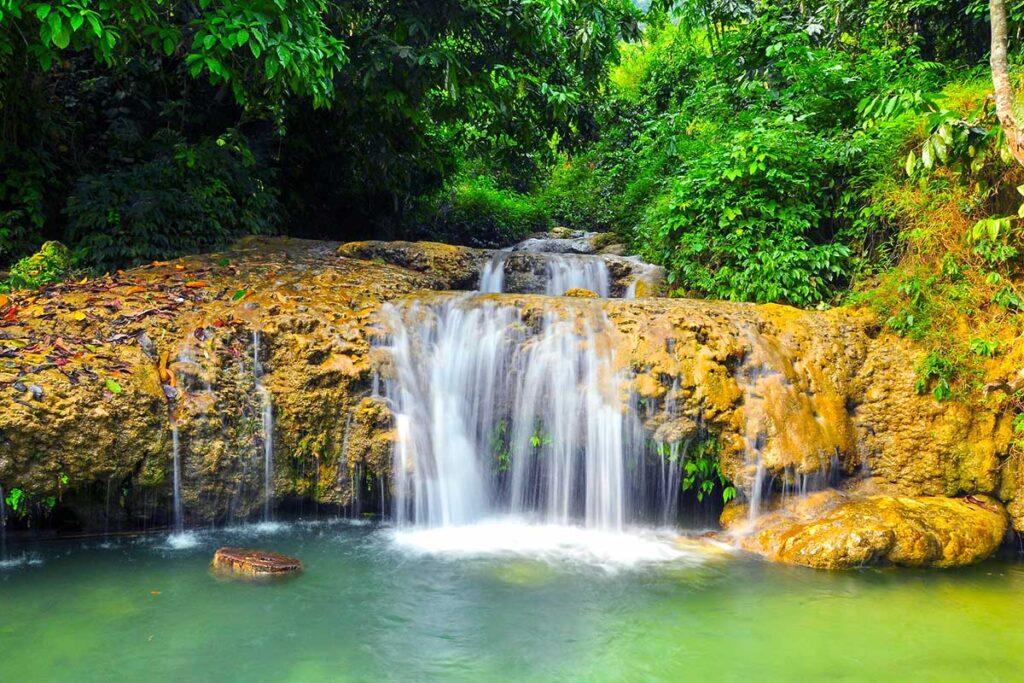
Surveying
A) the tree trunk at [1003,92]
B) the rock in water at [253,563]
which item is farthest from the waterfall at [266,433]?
the tree trunk at [1003,92]

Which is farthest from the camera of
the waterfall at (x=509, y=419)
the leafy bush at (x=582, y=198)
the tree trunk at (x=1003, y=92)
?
the leafy bush at (x=582, y=198)

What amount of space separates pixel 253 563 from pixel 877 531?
465 cm

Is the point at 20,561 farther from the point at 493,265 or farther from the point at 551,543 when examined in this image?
the point at 493,265

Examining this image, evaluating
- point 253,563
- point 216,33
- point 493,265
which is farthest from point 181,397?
point 493,265

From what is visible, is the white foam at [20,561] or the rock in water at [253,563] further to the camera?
the white foam at [20,561]

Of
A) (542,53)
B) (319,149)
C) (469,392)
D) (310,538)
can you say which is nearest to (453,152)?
(319,149)

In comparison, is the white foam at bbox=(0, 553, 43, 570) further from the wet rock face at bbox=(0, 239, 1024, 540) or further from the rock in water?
the rock in water

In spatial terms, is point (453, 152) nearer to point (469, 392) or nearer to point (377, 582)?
point (469, 392)

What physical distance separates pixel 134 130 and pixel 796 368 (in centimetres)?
899

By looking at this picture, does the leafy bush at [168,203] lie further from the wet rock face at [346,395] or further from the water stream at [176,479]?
the water stream at [176,479]

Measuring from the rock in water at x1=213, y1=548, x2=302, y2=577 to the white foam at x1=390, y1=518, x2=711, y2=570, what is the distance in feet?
3.12

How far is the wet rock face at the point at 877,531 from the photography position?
5340 millimetres

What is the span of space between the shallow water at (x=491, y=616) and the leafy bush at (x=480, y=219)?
10.4 m

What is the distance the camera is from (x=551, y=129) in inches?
415
